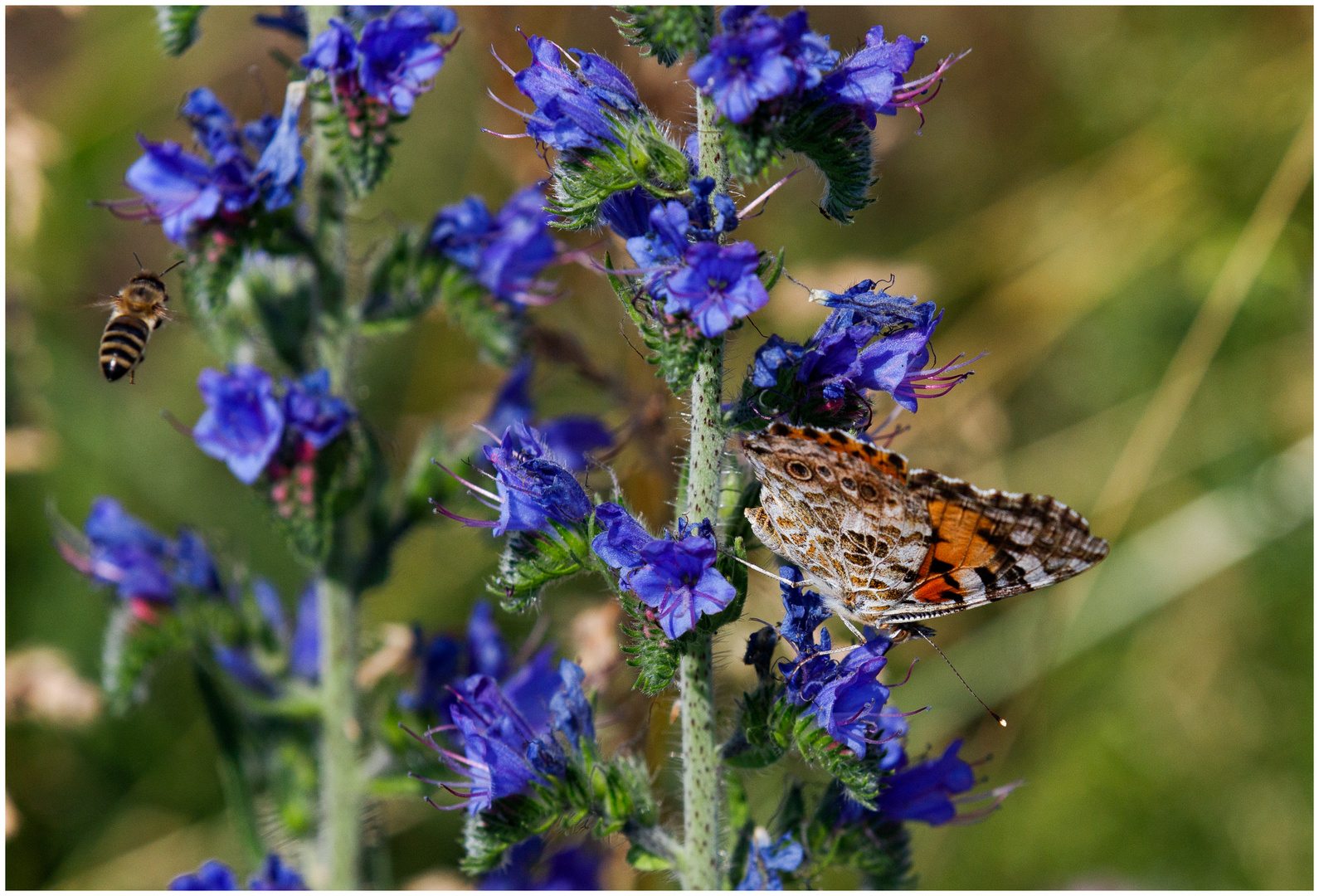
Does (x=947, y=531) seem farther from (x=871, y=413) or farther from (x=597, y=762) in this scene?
(x=597, y=762)

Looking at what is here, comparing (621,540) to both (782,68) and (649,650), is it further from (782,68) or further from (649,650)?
(782,68)

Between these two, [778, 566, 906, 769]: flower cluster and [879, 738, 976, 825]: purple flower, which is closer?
[778, 566, 906, 769]: flower cluster

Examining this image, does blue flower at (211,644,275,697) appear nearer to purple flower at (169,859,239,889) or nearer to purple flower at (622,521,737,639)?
purple flower at (169,859,239,889)

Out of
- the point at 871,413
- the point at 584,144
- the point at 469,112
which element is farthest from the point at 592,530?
the point at 469,112

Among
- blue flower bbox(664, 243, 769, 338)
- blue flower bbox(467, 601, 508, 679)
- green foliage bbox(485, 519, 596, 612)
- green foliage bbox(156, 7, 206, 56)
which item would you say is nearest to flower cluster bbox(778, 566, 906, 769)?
green foliage bbox(485, 519, 596, 612)

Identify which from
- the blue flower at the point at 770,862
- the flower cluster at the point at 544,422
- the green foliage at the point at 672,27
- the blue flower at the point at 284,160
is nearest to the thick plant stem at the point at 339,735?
the flower cluster at the point at 544,422

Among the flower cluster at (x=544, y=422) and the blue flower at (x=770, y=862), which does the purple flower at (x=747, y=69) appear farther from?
the flower cluster at (x=544, y=422)
